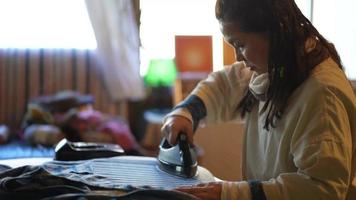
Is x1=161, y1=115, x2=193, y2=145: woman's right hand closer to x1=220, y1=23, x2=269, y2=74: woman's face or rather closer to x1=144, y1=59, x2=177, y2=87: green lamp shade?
x1=220, y1=23, x2=269, y2=74: woman's face

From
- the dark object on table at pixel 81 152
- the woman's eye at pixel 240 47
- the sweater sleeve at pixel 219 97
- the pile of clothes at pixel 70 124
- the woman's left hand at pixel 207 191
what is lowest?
the pile of clothes at pixel 70 124

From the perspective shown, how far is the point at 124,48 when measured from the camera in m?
3.59

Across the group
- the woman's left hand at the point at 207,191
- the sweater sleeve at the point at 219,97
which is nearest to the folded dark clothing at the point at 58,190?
the woman's left hand at the point at 207,191

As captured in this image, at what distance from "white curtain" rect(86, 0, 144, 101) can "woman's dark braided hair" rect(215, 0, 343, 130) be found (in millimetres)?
2680

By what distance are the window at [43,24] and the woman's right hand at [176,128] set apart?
2.53 metres

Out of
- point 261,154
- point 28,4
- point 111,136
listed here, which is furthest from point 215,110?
point 28,4

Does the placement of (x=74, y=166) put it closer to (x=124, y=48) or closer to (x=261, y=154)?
(x=261, y=154)

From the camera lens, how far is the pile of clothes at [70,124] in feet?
10.3

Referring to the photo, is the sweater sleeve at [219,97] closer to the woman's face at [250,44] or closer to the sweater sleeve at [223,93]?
the sweater sleeve at [223,93]

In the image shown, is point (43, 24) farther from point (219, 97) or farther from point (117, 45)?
point (219, 97)

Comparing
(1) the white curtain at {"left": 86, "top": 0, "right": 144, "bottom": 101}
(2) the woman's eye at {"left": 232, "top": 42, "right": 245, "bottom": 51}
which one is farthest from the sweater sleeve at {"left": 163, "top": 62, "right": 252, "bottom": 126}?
(1) the white curtain at {"left": 86, "top": 0, "right": 144, "bottom": 101}

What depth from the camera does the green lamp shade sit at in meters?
3.53

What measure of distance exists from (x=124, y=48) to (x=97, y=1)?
1.23ft

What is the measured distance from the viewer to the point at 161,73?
3596 mm
